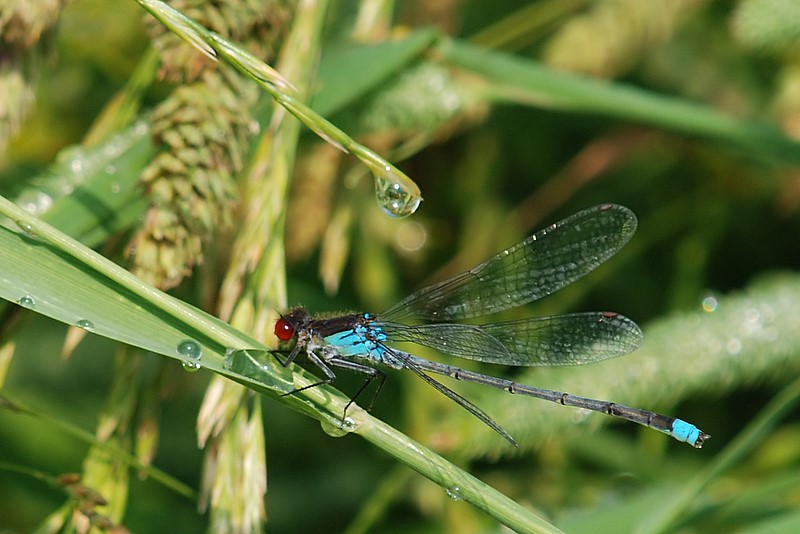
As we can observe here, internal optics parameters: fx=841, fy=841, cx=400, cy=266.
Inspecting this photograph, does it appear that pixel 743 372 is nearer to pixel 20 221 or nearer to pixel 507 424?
pixel 507 424

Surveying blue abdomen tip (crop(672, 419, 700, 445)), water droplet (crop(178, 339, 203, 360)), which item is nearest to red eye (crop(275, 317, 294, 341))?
water droplet (crop(178, 339, 203, 360))

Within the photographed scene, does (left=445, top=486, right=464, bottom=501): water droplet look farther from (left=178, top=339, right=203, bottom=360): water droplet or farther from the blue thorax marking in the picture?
the blue thorax marking

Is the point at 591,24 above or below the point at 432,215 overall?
above

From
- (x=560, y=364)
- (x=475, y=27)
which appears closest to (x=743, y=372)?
(x=560, y=364)

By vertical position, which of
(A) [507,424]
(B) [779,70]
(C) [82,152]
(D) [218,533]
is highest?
(B) [779,70]

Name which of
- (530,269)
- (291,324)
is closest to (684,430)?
(530,269)

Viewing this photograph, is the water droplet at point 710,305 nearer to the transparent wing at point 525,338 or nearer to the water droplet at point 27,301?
the transparent wing at point 525,338
